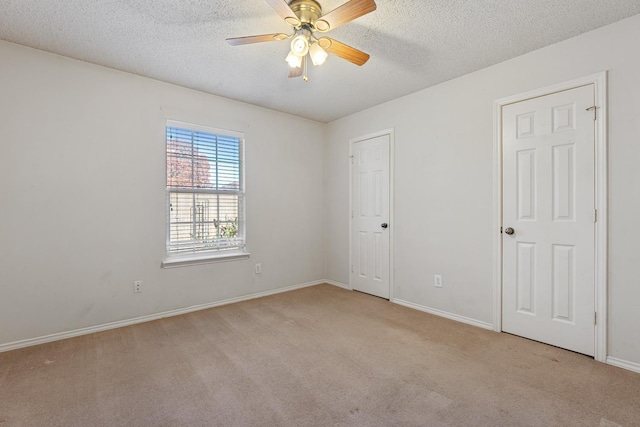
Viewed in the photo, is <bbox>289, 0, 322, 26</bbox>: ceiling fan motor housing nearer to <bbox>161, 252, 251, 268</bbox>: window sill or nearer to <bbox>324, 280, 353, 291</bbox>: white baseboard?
<bbox>161, 252, 251, 268</bbox>: window sill

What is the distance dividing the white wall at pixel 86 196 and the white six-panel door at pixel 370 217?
1621 millimetres

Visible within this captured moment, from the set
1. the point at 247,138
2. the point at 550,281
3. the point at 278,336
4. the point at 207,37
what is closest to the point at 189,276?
the point at 278,336

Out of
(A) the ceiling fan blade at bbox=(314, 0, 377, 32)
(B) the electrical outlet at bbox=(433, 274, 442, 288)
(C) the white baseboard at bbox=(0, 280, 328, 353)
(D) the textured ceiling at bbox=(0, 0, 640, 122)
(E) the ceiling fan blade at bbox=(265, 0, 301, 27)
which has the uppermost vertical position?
(D) the textured ceiling at bbox=(0, 0, 640, 122)

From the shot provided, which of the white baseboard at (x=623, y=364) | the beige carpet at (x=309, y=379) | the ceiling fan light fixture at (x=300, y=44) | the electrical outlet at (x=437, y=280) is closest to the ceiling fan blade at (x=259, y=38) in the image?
the ceiling fan light fixture at (x=300, y=44)

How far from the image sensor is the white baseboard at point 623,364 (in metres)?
2.11

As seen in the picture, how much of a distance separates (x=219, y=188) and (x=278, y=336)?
1.92 meters

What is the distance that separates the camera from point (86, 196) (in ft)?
9.21

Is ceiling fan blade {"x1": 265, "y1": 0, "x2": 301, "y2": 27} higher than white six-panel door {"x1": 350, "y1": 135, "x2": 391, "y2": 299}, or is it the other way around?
ceiling fan blade {"x1": 265, "y1": 0, "x2": 301, "y2": 27}

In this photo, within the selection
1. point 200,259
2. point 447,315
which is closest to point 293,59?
point 200,259

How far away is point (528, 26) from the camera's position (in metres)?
2.24

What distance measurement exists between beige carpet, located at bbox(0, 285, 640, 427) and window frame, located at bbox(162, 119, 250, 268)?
72cm

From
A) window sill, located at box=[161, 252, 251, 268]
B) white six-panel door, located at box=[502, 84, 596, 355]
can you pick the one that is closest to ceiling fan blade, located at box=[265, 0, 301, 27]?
white six-panel door, located at box=[502, 84, 596, 355]

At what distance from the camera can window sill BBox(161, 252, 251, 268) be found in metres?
3.27

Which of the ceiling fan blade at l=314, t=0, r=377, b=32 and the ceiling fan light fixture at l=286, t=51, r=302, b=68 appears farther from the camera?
the ceiling fan light fixture at l=286, t=51, r=302, b=68
